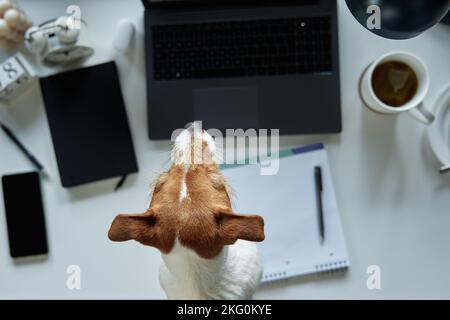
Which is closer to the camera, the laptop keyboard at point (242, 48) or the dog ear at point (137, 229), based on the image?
the dog ear at point (137, 229)

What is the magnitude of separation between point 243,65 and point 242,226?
408 mm

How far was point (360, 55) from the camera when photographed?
3.44 feet

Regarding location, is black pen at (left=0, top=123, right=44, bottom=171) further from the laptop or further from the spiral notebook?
the spiral notebook

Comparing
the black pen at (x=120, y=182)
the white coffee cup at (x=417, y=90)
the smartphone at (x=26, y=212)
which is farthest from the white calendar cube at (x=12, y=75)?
the white coffee cup at (x=417, y=90)

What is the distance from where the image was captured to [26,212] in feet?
3.49

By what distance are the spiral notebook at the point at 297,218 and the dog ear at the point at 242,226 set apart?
11.5 inches

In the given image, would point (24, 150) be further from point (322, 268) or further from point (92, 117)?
point (322, 268)

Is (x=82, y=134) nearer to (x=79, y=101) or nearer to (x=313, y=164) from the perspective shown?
(x=79, y=101)

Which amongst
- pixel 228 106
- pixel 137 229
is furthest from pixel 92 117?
pixel 137 229

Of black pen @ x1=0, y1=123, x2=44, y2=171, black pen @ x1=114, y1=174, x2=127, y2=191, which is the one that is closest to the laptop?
black pen @ x1=114, y1=174, x2=127, y2=191

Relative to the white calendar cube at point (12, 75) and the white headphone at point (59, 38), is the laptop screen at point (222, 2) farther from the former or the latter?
the white calendar cube at point (12, 75)

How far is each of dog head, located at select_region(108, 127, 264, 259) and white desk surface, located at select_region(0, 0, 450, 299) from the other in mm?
284

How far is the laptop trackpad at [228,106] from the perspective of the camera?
3.40 ft

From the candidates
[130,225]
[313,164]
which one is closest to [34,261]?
[130,225]
